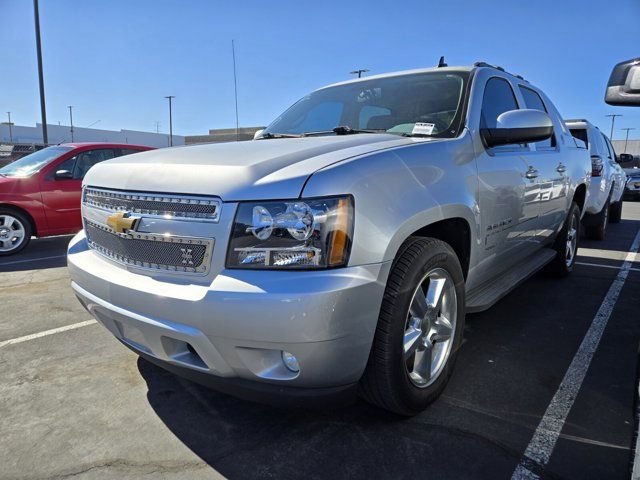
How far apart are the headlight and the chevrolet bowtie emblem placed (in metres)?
0.55

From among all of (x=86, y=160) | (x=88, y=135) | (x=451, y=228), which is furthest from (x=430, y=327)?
(x=88, y=135)

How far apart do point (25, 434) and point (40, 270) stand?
3917 mm

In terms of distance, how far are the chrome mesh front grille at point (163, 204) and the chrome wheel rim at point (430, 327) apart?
1.00 metres

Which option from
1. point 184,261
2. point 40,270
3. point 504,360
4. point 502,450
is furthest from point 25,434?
point 40,270

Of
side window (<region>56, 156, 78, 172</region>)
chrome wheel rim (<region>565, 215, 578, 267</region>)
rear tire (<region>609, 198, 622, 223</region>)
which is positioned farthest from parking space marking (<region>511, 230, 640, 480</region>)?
rear tire (<region>609, 198, 622, 223</region>)

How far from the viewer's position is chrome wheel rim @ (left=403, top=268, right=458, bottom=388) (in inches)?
88.2

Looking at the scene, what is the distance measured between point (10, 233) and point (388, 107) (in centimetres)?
602

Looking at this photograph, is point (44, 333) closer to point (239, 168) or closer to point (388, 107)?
point (239, 168)

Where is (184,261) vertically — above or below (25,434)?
above

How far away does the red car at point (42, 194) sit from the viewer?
21.4ft

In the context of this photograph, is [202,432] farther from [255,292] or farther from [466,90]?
[466,90]

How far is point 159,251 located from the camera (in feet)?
6.43

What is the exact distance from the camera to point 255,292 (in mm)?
1680

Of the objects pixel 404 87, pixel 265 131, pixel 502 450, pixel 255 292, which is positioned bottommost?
pixel 502 450
